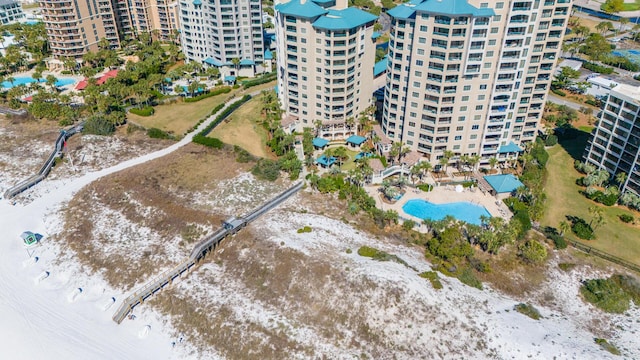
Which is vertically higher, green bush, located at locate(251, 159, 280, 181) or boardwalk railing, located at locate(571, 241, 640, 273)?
green bush, located at locate(251, 159, 280, 181)

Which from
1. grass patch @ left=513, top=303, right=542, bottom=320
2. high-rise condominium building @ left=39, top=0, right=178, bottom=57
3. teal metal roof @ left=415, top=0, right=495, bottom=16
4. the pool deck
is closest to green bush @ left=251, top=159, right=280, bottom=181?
the pool deck

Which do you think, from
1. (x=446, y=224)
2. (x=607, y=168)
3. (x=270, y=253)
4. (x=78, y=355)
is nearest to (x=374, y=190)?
(x=446, y=224)

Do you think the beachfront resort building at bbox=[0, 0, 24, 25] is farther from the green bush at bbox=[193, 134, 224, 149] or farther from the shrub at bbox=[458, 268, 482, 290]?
the shrub at bbox=[458, 268, 482, 290]

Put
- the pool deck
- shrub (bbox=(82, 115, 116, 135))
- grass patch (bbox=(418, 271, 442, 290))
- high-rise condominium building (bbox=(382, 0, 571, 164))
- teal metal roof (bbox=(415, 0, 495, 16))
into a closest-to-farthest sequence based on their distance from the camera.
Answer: grass patch (bbox=(418, 271, 442, 290))
teal metal roof (bbox=(415, 0, 495, 16))
high-rise condominium building (bbox=(382, 0, 571, 164))
the pool deck
shrub (bbox=(82, 115, 116, 135))

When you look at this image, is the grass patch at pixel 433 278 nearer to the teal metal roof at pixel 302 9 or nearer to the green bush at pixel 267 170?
the green bush at pixel 267 170

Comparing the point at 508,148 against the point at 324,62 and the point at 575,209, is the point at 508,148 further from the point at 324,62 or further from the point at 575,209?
the point at 324,62
